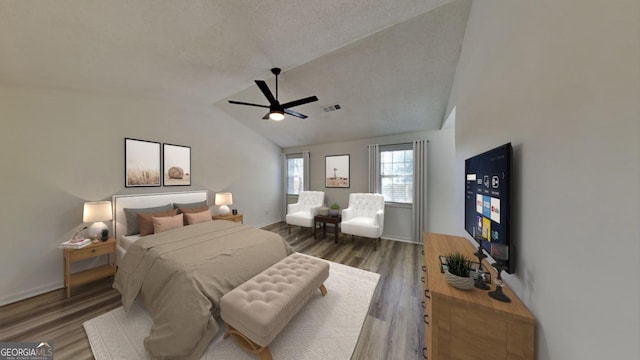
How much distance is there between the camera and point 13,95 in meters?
2.19

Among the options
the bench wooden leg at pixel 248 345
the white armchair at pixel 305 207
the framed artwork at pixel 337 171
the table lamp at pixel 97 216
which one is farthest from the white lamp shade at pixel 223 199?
the bench wooden leg at pixel 248 345

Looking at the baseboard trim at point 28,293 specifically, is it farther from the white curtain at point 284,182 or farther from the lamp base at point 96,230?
the white curtain at point 284,182

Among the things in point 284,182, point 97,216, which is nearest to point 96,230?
point 97,216

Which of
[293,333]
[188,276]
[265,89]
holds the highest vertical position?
[265,89]

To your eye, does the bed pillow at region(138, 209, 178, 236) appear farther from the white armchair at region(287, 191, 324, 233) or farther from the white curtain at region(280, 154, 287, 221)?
the white curtain at region(280, 154, 287, 221)

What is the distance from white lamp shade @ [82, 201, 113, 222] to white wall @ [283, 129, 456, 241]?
407 centimetres

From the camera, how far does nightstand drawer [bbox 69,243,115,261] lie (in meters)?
2.31

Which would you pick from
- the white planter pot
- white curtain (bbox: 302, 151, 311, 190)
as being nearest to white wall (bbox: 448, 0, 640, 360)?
the white planter pot

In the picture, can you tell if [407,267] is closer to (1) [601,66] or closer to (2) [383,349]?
(2) [383,349]

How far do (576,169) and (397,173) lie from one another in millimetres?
3791

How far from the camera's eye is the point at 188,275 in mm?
1654

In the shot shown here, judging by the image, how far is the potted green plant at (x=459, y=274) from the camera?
110 cm

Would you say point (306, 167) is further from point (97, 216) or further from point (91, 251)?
point (91, 251)

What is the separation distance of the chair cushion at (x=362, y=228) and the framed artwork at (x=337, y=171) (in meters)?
1.24
